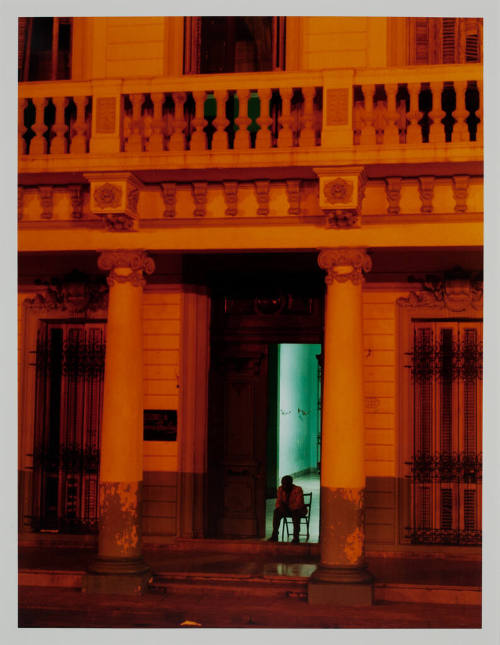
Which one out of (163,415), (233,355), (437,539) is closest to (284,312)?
(233,355)

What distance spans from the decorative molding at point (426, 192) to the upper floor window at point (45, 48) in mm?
4944

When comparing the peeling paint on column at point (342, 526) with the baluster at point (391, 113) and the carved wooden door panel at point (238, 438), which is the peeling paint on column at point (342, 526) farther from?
the baluster at point (391, 113)

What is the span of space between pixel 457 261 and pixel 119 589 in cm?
550

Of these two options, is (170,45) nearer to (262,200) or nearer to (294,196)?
(262,200)

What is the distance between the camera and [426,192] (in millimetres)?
9898

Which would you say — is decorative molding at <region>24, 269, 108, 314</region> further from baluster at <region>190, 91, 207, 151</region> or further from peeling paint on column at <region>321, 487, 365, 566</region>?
peeling paint on column at <region>321, 487, 365, 566</region>

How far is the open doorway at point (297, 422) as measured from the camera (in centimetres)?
1649

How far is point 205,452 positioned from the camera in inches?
468

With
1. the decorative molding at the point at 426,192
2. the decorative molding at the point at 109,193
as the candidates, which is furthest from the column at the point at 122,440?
the decorative molding at the point at 426,192

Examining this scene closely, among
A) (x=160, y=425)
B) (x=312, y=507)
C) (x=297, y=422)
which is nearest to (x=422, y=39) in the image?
(x=160, y=425)

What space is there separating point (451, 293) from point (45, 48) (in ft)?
19.8

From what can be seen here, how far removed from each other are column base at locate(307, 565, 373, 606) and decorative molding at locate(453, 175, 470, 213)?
392cm

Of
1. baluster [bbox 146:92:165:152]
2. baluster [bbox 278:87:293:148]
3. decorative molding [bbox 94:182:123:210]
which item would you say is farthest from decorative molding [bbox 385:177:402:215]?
decorative molding [bbox 94:182:123:210]

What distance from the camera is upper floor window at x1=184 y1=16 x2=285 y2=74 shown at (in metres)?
11.7
